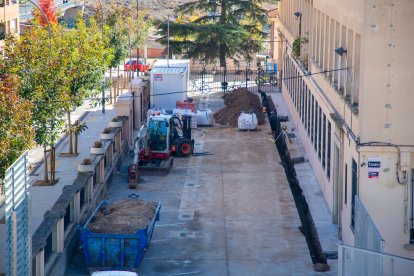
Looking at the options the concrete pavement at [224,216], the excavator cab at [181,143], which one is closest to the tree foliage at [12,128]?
the concrete pavement at [224,216]

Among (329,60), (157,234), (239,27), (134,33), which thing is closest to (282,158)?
(329,60)

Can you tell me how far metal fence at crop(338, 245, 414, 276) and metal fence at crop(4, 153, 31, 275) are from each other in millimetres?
5734

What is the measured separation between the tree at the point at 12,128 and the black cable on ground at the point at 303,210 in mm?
7175

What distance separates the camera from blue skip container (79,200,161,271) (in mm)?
20312

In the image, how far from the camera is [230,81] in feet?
191

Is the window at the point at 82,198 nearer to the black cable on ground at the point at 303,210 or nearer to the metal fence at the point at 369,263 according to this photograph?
the black cable on ground at the point at 303,210

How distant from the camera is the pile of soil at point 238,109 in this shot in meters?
42.3

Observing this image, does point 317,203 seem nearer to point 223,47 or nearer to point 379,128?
point 379,128

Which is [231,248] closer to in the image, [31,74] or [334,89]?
[334,89]

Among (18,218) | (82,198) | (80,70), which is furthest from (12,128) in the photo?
(80,70)

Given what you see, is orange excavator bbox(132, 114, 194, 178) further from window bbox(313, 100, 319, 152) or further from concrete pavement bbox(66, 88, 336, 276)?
window bbox(313, 100, 319, 152)

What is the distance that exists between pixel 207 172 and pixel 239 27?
32208 mm

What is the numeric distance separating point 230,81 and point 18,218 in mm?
42923

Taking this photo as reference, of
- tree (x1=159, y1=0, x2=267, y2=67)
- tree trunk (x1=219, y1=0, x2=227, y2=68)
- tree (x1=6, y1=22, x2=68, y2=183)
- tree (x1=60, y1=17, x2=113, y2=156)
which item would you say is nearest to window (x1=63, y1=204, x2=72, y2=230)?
tree (x1=6, y1=22, x2=68, y2=183)
